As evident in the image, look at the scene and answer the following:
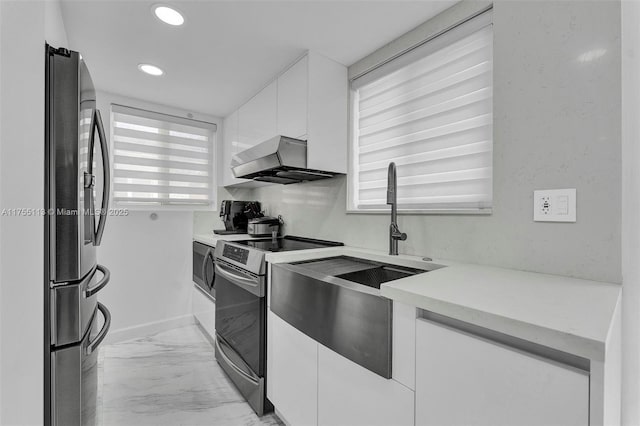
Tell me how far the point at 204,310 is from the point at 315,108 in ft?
6.77

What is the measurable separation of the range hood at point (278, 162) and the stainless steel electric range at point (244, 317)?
0.54 meters

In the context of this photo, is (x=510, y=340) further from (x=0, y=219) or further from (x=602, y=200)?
(x=0, y=219)

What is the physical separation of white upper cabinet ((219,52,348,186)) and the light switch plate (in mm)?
1124

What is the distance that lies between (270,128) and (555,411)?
2084 mm

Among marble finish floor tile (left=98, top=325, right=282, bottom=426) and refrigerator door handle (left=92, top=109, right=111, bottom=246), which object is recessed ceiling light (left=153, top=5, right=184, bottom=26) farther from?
marble finish floor tile (left=98, top=325, right=282, bottom=426)

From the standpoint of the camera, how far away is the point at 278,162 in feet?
5.56

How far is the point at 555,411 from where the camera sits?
1.86 ft

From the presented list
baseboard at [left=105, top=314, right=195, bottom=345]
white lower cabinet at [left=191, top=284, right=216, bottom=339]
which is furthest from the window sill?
baseboard at [left=105, top=314, right=195, bottom=345]

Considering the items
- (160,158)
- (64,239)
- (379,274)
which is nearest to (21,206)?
(64,239)

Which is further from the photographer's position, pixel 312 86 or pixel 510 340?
pixel 312 86

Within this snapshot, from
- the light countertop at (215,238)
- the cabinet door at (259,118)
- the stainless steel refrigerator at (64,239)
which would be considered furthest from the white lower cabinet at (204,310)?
the cabinet door at (259,118)

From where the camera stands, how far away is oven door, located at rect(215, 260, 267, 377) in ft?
5.08

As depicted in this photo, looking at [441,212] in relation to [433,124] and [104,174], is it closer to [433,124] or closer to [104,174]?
[433,124]

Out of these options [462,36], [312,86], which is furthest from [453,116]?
[312,86]
